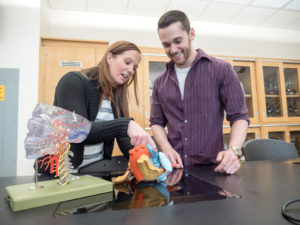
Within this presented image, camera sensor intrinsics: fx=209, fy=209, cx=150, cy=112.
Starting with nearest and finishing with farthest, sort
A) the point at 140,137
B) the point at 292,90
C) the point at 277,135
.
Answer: the point at 140,137
the point at 277,135
the point at 292,90

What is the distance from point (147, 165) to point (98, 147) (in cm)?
56

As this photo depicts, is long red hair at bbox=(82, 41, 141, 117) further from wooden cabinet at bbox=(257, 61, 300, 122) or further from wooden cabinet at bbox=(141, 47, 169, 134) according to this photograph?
wooden cabinet at bbox=(257, 61, 300, 122)

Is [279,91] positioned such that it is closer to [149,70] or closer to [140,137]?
[149,70]

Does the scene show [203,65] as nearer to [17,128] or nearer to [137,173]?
[137,173]

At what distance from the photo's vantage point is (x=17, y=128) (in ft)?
6.93

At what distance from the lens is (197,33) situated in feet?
10.0

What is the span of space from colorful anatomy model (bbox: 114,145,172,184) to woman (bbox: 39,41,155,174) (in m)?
0.21

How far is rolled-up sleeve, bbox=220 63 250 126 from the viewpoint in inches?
40.0

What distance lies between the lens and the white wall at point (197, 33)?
2652 millimetres

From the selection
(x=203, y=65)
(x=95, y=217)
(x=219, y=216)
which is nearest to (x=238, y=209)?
(x=219, y=216)

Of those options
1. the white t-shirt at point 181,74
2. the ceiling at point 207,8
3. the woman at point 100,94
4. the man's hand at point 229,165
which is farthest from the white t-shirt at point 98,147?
the ceiling at point 207,8

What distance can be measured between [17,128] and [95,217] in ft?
7.12

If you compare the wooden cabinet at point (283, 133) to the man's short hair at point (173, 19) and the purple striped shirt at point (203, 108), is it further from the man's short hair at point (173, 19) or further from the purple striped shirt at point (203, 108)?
the man's short hair at point (173, 19)

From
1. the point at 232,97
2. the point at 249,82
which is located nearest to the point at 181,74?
the point at 232,97
